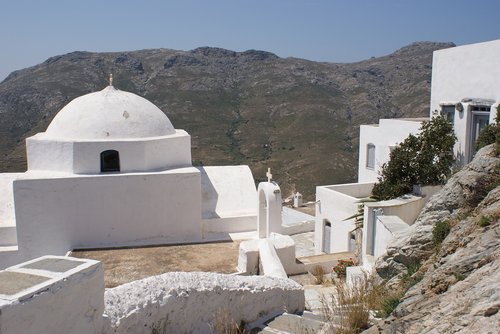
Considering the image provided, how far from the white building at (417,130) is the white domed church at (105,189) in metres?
2.86

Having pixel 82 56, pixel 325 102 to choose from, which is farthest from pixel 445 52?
pixel 82 56

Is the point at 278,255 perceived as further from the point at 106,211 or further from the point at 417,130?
the point at 417,130

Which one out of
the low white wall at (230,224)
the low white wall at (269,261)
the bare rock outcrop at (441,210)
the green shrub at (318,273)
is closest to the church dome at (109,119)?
the low white wall at (230,224)

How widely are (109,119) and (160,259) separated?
425cm

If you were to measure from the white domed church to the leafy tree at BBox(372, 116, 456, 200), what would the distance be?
4035 millimetres

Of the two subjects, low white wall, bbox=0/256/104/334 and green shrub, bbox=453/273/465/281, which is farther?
green shrub, bbox=453/273/465/281

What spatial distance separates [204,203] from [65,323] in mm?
9576

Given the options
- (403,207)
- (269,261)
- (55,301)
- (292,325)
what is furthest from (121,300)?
(403,207)

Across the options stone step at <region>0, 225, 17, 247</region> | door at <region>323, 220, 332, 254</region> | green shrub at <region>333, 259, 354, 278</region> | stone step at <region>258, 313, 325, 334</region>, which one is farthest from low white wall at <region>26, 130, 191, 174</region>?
stone step at <region>258, 313, 325, 334</region>

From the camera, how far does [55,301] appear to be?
11.6 feet

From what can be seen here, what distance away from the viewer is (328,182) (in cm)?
4762

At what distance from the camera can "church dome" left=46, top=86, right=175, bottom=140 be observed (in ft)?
38.5

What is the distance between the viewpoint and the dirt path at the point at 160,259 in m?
9.57

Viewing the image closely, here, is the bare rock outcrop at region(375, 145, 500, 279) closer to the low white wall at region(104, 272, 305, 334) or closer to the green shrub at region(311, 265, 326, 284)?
the low white wall at region(104, 272, 305, 334)
